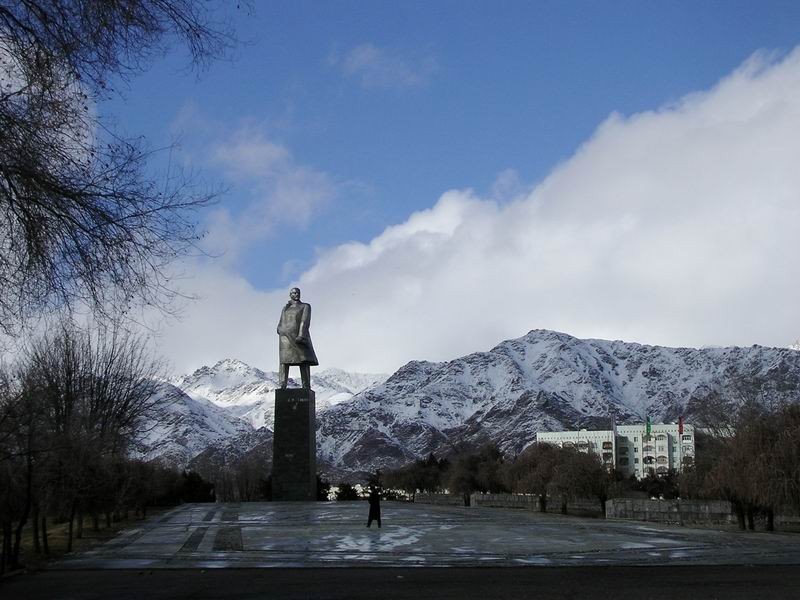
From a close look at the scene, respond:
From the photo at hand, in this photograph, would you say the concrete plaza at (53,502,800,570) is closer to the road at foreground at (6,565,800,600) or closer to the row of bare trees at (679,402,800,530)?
the road at foreground at (6,565,800,600)

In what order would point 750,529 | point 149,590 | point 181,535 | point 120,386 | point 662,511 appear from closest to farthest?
point 149,590 → point 181,535 → point 750,529 → point 662,511 → point 120,386

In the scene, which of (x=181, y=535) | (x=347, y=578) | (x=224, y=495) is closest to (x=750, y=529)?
(x=181, y=535)

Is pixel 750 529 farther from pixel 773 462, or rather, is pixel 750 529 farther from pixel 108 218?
pixel 108 218

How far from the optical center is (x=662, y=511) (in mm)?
40719

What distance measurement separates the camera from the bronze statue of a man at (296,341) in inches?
1897

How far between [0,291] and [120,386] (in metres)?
36.0

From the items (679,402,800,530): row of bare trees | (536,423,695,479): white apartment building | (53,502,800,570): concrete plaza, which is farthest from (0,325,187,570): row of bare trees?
(536,423,695,479): white apartment building

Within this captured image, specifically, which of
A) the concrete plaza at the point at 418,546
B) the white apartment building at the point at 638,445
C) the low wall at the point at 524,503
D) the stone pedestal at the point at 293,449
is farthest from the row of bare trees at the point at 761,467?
the white apartment building at the point at 638,445

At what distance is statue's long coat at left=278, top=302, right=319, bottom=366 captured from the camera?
48188 millimetres

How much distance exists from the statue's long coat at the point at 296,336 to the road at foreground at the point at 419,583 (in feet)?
98.3

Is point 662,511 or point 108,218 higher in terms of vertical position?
point 108,218

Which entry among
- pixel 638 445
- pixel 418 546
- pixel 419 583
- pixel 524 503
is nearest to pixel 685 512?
pixel 418 546

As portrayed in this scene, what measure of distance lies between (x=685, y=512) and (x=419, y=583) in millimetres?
27827

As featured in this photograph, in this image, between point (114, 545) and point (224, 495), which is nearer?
point (114, 545)
